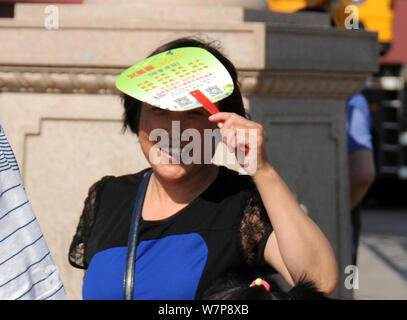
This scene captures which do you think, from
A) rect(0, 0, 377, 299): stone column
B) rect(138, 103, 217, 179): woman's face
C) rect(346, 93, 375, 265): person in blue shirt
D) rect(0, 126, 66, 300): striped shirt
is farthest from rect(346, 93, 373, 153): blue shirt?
rect(0, 126, 66, 300): striped shirt

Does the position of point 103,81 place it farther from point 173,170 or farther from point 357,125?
point 357,125

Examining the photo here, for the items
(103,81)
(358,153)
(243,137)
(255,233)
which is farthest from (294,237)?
(358,153)

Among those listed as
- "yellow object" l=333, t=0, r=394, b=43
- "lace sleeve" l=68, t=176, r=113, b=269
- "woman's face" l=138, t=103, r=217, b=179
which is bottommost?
"lace sleeve" l=68, t=176, r=113, b=269

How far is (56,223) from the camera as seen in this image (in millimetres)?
2174

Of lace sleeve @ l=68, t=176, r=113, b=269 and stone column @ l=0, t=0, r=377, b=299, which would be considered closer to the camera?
lace sleeve @ l=68, t=176, r=113, b=269

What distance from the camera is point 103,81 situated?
212 cm

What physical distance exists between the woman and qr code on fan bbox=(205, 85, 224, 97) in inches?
1.9

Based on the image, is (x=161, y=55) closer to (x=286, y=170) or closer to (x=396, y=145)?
(x=286, y=170)

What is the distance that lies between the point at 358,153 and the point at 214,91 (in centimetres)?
155

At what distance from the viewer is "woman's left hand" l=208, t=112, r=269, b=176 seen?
3.88 ft

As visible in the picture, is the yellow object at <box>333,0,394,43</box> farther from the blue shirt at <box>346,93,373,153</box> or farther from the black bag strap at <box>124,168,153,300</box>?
the black bag strap at <box>124,168,153,300</box>

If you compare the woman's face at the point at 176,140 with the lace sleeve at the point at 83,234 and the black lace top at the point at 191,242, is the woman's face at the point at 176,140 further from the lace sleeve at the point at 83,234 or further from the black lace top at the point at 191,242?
the lace sleeve at the point at 83,234

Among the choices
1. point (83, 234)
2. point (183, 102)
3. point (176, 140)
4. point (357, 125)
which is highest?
point (183, 102)

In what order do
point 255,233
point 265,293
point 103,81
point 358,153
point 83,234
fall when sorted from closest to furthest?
1. point 265,293
2. point 255,233
3. point 83,234
4. point 103,81
5. point 358,153
